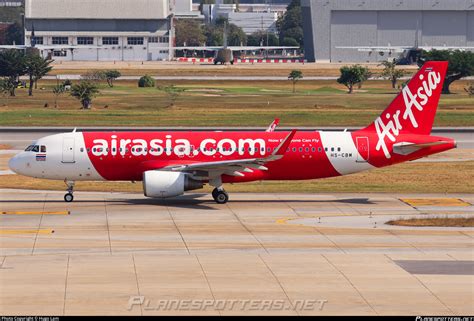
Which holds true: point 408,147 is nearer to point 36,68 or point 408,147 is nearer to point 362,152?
point 362,152

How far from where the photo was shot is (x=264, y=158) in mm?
45719

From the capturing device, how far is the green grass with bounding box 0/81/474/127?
91250 mm

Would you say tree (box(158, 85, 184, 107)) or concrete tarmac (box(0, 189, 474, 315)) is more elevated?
tree (box(158, 85, 184, 107))

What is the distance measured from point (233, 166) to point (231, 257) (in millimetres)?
12046

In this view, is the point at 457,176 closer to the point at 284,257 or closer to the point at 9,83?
the point at 284,257

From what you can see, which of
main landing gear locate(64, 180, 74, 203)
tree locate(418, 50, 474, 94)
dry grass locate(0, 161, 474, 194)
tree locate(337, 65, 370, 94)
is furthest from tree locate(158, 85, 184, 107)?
main landing gear locate(64, 180, 74, 203)

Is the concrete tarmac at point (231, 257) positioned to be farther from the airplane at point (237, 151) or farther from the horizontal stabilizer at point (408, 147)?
the horizontal stabilizer at point (408, 147)

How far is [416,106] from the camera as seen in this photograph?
48.7 metres

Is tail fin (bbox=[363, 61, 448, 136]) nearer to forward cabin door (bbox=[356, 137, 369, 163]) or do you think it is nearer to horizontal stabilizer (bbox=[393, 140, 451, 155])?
horizontal stabilizer (bbox=[393, 140, 451, 155])

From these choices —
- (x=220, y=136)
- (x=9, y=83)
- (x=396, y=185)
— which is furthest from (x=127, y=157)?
(x=9, y=83)

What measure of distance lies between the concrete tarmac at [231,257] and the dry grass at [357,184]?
265cm

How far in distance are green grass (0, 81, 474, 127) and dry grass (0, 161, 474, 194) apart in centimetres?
3103

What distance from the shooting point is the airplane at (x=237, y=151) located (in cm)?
4756

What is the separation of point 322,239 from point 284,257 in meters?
4.15
